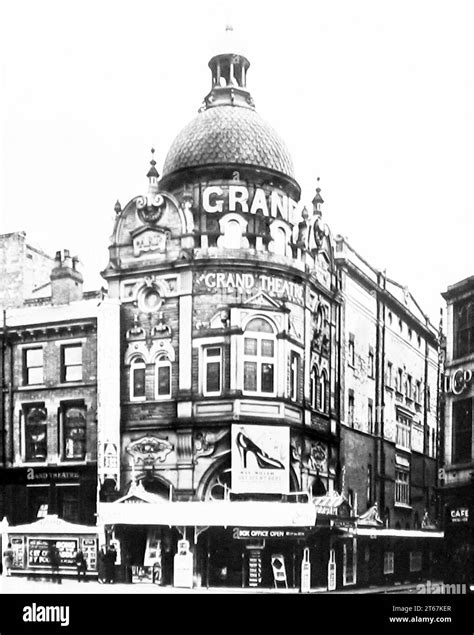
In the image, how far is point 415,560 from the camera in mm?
12617

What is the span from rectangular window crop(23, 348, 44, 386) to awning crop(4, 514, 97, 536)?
1738 mm

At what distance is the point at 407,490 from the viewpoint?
1333cm

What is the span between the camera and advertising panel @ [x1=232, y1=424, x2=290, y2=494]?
11.9m

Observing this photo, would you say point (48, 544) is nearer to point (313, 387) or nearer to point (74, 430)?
point (74, 430)

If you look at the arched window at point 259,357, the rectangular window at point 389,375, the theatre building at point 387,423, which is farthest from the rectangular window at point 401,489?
the arched window at point 259,357

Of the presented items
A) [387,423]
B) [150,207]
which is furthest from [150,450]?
[387,423]

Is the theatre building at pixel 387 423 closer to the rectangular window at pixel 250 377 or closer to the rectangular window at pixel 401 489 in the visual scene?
the rectangular window at pixel 401 489

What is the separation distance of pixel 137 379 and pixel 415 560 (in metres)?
4.21

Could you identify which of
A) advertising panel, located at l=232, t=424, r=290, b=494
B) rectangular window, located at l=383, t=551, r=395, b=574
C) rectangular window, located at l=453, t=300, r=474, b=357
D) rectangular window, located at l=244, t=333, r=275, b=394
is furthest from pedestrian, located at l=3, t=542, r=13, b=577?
rectangular window, located at l=453, t=300, r=474, b=357
